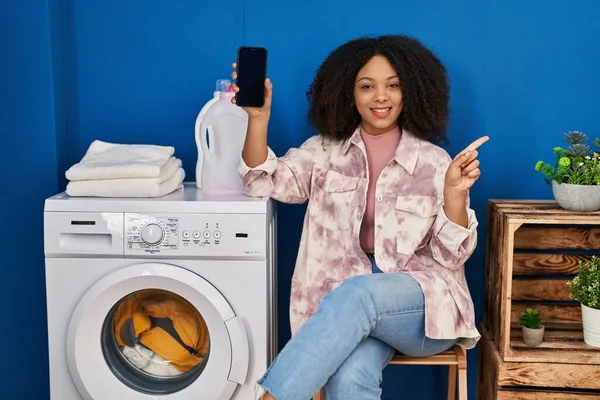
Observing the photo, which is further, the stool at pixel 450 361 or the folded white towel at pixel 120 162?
the folded white towel at pixel 120 162

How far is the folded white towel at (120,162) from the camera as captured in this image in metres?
2.03

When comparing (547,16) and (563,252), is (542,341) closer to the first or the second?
(563,252)

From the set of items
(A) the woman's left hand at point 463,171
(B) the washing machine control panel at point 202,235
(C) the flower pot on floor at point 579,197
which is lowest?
(B) the washing machine control panel at point 202,235

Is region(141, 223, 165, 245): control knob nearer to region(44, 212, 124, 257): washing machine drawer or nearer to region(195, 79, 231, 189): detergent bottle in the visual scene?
region(44, 212, 124, 257): washing machine drawer

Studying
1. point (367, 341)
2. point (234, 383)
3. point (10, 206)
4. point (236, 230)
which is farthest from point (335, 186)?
point (10, 206)

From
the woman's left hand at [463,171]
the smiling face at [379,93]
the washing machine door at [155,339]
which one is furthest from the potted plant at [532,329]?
the washing machine door at [155,339]

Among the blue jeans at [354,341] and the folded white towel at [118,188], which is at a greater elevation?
the folded white towel at [118,188]

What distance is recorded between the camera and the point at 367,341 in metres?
1.80

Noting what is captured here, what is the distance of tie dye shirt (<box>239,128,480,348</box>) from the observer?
6.26ft

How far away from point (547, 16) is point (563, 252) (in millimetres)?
685

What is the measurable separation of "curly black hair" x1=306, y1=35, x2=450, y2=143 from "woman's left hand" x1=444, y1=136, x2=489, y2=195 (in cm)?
23

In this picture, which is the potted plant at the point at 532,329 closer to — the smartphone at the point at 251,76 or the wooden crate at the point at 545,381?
the wooden crate at the point at 545,381

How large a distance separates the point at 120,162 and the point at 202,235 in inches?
12.5

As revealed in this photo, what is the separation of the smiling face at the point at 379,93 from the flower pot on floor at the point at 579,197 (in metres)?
0.48
